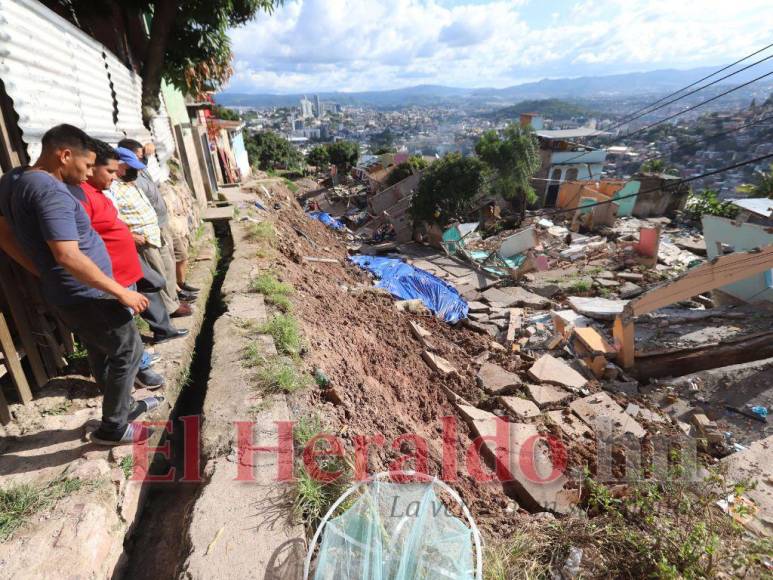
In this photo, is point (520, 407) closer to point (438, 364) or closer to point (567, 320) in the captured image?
point (438, 364)

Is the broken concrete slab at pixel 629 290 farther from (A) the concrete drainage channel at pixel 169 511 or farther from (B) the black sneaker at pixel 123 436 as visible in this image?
(B) the black sneaker at pixel 123 436

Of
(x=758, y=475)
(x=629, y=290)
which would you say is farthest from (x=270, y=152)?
(x=758, y=475)

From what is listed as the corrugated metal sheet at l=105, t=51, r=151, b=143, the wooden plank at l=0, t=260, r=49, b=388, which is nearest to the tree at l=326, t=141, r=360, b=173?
the corrugated metal sheet at l=105, t=51, r=151, b=143

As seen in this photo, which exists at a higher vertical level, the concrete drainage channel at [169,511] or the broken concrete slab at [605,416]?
the concrete drainage channel at [169,511]

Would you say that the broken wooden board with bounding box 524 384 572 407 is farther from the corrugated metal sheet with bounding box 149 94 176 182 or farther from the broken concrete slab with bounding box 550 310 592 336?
the corrugated metal sheet with bounding box 149 94 176 182

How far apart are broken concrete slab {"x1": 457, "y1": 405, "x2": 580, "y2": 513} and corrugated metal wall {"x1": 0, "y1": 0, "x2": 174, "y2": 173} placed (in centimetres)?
442

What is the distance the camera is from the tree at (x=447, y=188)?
17906 mm

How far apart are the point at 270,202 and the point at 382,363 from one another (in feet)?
32.5

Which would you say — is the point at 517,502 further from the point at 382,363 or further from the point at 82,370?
the point at 82,370

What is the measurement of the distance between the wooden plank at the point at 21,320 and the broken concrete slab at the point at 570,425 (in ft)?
15.6

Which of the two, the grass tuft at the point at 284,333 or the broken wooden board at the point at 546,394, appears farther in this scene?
the broken wooden board at the point at 546,394

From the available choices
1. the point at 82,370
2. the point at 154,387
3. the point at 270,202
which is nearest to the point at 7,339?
the point at 82,370

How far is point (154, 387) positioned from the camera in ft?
9.75

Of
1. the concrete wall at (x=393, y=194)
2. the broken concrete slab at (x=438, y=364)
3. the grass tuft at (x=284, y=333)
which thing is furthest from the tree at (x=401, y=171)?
the grass tuft at (x=284, y=333)
